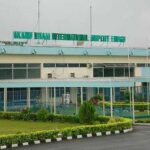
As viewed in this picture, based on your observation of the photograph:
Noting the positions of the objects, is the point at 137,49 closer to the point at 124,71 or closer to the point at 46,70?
the point at 124,71

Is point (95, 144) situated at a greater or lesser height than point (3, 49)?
lesser

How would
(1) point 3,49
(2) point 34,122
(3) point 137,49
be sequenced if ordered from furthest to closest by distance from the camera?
(3) point 137,49
(1) point 3,49
(2) point 34,122

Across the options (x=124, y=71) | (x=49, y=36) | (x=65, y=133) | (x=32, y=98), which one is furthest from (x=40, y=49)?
(x=65, y=133)

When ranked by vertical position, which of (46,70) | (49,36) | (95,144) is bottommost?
(95,144)

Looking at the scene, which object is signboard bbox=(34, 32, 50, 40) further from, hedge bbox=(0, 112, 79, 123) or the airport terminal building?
hedge bbox=(0, 112, 79, 123)

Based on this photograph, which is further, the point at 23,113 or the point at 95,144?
the point at 23,113

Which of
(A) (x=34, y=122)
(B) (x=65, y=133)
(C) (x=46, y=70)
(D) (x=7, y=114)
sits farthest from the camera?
(C) (x=46, y=70)

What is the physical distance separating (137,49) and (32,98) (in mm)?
14057

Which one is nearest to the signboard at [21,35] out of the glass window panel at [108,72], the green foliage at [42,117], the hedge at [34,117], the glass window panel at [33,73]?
the glass window panel at [33,73]

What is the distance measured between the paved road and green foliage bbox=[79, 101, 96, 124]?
12.6 feet

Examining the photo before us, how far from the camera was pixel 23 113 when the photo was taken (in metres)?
35.4

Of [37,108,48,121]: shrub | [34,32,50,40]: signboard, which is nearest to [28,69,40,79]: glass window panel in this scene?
[34,32,50,40]: signboard

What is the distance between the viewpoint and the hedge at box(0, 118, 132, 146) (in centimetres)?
2233

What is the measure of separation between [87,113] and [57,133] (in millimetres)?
5507
